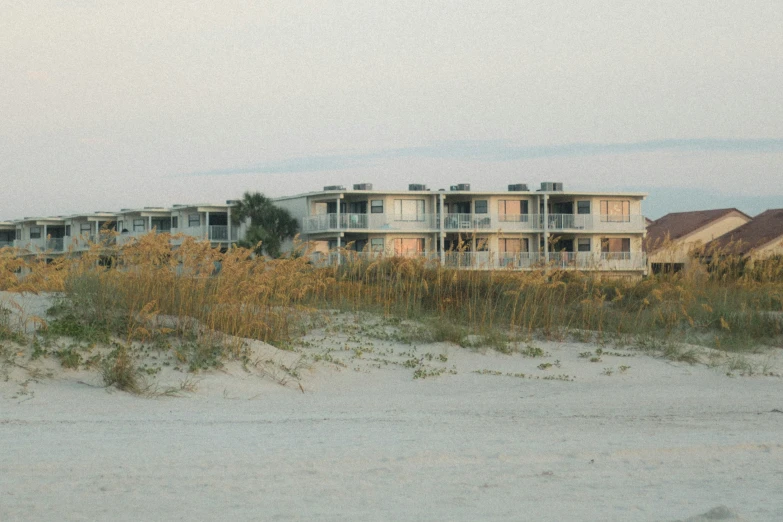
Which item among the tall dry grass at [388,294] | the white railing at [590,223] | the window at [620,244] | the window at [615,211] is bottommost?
the tall dry grass at [388,294]

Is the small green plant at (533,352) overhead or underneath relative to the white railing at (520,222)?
underneath

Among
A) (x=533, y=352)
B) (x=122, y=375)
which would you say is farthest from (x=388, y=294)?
(x=122, y=375)

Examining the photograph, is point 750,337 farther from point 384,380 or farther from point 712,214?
point 712,214

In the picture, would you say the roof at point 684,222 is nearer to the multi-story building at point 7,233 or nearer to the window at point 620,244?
the window at point 620,244

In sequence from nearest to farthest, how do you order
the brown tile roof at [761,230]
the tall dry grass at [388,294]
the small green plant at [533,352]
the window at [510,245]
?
1. the tall dry grass at [388,294]
2. the small green plant at [533,352]
3. the window at [510,245]
4. the brown tile roof at [761,230]

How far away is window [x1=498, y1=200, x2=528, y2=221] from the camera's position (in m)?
65.7

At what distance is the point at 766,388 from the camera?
12469mm

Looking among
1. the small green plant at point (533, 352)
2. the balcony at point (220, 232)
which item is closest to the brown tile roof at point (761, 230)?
the balcony at point (220, 232)

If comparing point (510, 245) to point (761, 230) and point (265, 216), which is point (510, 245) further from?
point (761, 230)

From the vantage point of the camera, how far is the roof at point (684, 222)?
72.0 meters

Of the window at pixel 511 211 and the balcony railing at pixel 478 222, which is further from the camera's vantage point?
the window at pixel 511 211

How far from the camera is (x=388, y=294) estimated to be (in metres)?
16.3

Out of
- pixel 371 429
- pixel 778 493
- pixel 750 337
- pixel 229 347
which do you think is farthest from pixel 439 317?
pixel 778 493

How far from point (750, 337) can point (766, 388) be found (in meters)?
3.65
